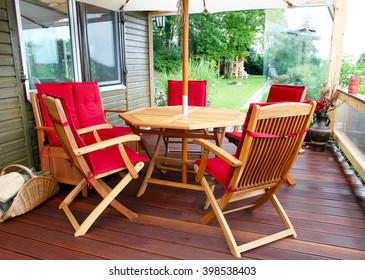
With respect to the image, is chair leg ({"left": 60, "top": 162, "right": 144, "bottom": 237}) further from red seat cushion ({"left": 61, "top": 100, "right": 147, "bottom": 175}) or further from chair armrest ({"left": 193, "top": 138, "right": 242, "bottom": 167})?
chair armrest ({"left": 193, "top": 138, "right": 242, "bottom": 167})

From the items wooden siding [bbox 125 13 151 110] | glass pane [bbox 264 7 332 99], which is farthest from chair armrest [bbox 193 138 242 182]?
glass pane [bbox 264 7 332 99]

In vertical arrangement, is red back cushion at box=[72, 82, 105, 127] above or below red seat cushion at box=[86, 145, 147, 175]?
above

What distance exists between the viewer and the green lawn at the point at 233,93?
7.53 m

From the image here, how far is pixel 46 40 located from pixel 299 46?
3.84 meters

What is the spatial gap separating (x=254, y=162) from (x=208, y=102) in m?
5.05

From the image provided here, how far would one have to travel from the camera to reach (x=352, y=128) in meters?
3.94

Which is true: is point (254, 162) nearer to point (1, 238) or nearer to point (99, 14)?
point (1, 238)

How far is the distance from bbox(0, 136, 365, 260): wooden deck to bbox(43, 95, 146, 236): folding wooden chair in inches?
4.3

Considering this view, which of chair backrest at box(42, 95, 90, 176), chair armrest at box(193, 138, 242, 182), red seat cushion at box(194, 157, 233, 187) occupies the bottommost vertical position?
red seat cushion at box(194, 157, 233, 187)

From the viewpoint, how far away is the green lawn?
24.7ft

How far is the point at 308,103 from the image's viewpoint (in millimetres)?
1879

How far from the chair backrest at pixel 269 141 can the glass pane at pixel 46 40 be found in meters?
2.54

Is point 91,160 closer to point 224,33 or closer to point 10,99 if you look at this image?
point 10,99

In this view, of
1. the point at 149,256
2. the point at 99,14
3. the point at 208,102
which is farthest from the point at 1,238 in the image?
the point at 208,102
